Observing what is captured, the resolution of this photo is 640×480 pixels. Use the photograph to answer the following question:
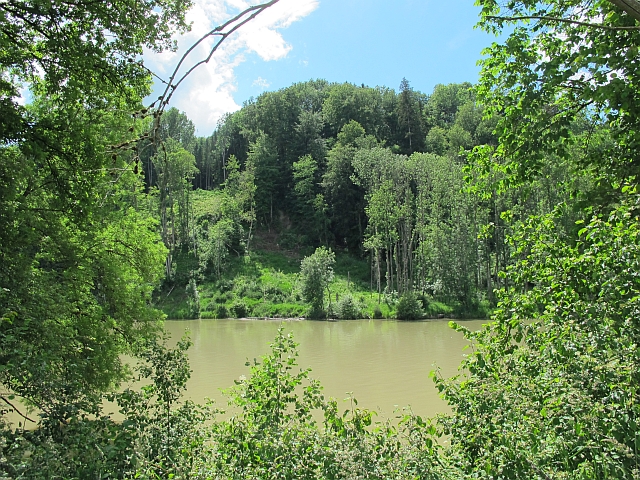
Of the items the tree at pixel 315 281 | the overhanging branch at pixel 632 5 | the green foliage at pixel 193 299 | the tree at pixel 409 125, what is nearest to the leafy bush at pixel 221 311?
the green foliage at pixel 193 299

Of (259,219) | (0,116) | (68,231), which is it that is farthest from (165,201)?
(0,116)

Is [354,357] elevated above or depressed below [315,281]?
below

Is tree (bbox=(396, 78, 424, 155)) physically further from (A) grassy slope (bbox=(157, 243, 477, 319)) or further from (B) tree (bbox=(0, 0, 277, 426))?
(B) tree (bbox=(0, 0, 277, 426))

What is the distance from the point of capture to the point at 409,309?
3012 centimetres

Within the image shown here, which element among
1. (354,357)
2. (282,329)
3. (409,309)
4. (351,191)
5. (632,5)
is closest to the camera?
(632,5)

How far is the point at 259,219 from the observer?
51.8 m

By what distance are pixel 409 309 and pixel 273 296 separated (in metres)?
11.4

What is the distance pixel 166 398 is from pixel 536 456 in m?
Answer: 4.02

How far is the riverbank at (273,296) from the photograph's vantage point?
103ft

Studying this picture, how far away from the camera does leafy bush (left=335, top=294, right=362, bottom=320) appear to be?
31.0 metres

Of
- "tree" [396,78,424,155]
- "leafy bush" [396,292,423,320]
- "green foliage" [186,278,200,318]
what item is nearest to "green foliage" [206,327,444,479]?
"leafy bush" [396,292,423,320]

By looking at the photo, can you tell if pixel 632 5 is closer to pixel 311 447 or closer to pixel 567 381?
pixel 567 381

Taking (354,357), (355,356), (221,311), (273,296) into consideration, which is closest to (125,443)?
(354,357)

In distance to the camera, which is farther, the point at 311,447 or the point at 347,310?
the point at 347,310
